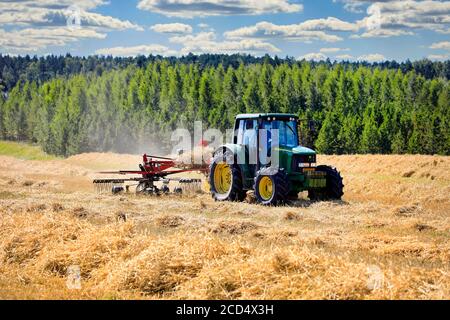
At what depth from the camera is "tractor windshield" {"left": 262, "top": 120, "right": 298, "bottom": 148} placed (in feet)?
67.9

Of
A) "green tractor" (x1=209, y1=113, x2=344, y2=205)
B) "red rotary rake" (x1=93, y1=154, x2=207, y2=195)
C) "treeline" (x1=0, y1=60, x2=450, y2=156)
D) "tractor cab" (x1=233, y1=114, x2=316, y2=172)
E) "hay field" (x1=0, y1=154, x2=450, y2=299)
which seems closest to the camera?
"hay field" (x1=0, y1=154, x2=450, y2=299)

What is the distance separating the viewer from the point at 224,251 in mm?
10727

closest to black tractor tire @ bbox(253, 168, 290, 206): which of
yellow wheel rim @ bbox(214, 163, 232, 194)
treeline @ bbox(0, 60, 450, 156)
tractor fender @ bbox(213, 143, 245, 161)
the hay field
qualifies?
the hay field

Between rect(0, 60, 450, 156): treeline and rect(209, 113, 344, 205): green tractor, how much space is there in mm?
45912

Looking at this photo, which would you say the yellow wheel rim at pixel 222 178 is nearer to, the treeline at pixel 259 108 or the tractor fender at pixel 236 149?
the tractor fender at pixel 236 149

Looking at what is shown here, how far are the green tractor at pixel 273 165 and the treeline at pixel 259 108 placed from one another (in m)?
45.9

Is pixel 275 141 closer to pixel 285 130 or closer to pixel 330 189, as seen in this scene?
pixel 285 130

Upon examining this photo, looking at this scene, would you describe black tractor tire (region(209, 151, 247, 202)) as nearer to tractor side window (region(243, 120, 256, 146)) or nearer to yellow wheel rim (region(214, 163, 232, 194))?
yellow wheel rim (region(214, 163, 232, 194))

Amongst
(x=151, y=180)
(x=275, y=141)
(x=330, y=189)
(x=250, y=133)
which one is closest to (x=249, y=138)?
(x=250, y=133)

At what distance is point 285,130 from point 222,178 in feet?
9.90

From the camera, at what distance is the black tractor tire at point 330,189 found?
2098 cm

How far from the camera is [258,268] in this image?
9477mm
